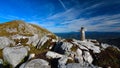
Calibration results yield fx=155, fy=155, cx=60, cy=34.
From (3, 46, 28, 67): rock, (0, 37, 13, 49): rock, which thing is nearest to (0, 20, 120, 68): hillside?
(3, 46, 28, 67): rock

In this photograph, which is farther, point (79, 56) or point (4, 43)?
point (4, 43)

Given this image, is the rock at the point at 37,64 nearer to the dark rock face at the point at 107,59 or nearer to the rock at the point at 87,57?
the rock at the point at 87,57

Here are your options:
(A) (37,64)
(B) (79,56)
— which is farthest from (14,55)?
(B) (79,56)

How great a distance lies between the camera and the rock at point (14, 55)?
24.9m

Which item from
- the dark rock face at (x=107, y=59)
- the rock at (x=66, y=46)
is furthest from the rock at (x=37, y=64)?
the dark rock face at (x=107, y=59)

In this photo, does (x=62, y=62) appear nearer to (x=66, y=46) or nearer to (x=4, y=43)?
(x=66, y=46)

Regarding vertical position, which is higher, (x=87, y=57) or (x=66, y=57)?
(x=66, y=57)

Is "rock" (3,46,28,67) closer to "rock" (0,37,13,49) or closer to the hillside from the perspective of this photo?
the hillside

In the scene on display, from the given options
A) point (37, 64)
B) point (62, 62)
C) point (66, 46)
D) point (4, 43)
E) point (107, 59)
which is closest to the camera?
point (37, 64)

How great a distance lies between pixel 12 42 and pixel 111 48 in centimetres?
2622

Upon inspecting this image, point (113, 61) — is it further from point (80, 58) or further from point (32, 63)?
point (32, 63)

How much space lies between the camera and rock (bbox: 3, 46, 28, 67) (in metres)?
24.9

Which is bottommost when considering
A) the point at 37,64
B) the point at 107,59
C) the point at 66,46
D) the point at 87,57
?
the point at 107,59

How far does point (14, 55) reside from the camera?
25562 millimetres
